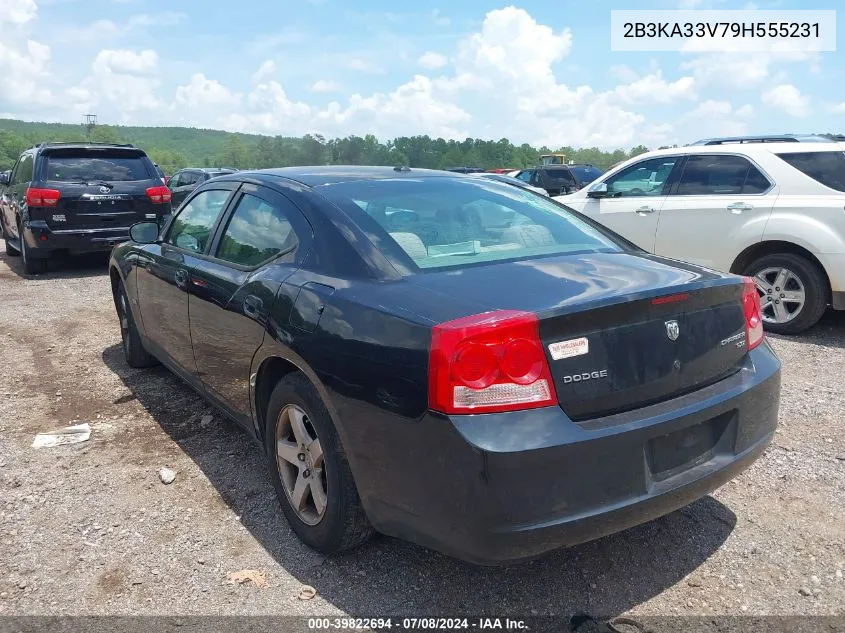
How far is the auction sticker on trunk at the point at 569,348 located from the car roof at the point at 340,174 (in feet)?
5.23

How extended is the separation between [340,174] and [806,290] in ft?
15.1

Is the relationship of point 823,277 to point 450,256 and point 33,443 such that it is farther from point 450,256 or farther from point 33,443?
point 33,443

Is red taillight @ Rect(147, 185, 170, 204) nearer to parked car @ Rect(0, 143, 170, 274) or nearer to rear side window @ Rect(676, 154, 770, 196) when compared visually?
parked car @ Rect(0, 143, 170, 274)

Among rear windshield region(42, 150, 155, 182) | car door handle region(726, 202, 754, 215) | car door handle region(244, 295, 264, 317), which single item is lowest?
car door handle region(244, 295, 264, 317)

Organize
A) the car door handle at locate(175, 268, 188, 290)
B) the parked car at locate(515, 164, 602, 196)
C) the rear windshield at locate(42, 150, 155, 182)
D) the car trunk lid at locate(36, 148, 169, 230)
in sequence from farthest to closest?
the parked car at locate(515, 164, 602, 196)
the rear windshield at locate(42, 150, 155, 182)
the car trunk lid at locate(36, 148, 169, 230)
the car door handle at locate(175, 268, 188, 290)

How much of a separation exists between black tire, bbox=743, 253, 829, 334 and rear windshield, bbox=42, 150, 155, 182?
8587mm

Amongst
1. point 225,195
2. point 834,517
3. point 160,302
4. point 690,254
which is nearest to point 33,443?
point 160,302

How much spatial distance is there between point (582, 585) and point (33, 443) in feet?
10.9

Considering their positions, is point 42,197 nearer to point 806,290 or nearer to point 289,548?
point 289,548


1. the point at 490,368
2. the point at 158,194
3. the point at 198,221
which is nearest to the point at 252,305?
the point at 198,221

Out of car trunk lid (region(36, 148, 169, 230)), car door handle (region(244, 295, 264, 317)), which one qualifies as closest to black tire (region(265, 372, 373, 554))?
car door handle (region(244, 295, 264, 317))

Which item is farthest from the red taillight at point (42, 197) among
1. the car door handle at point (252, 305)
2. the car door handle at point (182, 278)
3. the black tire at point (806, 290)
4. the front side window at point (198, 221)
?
the black tire at point (806, 290)

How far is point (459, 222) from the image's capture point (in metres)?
3.17

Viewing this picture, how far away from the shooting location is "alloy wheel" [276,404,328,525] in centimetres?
278
